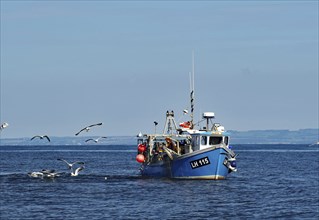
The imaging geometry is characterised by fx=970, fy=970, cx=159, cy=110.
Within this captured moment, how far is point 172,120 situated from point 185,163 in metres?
11.2

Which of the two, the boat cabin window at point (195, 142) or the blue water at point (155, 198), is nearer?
the blue water at point (155, 198)

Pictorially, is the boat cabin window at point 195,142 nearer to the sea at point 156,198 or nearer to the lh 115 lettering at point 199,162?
the lh 115 lettering at point 199,162

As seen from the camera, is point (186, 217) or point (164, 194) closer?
point (186, 217)

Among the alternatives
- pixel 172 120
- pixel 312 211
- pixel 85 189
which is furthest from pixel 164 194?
pixel 172 120

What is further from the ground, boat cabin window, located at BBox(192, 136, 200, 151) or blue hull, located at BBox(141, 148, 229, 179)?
boat cabin window, located at BBox(192, 136, 200, 151)

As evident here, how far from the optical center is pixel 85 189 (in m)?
85.3

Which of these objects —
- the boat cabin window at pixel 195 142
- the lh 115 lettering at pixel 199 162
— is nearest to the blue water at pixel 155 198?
the lh 115 lettering at pixel 199 162

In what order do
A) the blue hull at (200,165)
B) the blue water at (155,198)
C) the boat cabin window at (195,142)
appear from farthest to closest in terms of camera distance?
1. the boat cabin window at (195,142)
2. the blue hull at (200,165)
3. the blue water at (155,198)

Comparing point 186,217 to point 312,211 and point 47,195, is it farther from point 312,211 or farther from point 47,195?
point 47,195

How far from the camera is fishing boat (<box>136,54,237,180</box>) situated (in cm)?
9031

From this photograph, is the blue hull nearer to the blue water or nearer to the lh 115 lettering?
the lh 115 lettering

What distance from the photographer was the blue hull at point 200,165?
89.9 metres

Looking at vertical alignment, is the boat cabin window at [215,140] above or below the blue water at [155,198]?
above

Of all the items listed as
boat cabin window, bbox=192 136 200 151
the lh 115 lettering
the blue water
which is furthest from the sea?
boat cabin window, bbox=192 136 200 151
